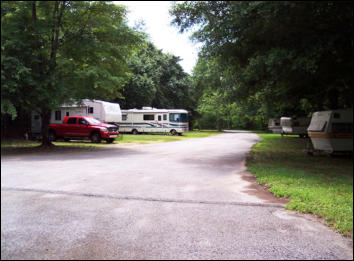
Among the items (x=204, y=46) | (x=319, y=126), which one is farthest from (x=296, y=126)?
(x=204, y=46)

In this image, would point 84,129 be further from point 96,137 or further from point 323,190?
point 323,190

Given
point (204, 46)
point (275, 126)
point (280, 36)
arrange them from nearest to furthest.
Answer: point (280, 36), point (204, 46), point (275, 126)

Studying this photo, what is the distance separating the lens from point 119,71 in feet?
31.2

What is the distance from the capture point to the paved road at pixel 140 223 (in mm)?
1384

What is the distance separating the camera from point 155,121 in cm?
2431

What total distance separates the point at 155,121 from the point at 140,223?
71.7ft

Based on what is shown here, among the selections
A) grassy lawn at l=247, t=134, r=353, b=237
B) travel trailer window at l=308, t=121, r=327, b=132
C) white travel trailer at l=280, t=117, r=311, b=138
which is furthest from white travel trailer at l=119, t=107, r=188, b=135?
grassy lawn at l=247, t=134, r=353, b=237

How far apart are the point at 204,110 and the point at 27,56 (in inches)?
1367

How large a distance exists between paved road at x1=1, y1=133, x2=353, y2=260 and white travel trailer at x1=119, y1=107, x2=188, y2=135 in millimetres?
A: 19701

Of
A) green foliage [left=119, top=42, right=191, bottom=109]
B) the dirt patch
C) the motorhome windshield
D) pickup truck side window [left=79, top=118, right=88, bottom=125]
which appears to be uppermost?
green foliage [left=119, top=42, right=191, bottom=109]

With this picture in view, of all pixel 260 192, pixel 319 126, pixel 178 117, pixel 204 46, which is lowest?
pixel 260 192

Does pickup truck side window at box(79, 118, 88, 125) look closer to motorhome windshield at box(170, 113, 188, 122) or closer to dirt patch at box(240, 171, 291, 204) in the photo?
dirt patch at box(240, 171, 291, 204)

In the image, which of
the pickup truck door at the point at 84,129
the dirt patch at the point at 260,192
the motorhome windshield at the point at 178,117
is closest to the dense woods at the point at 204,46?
the dirt patch at the point at 260,192

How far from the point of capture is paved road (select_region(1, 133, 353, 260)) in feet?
4.54
